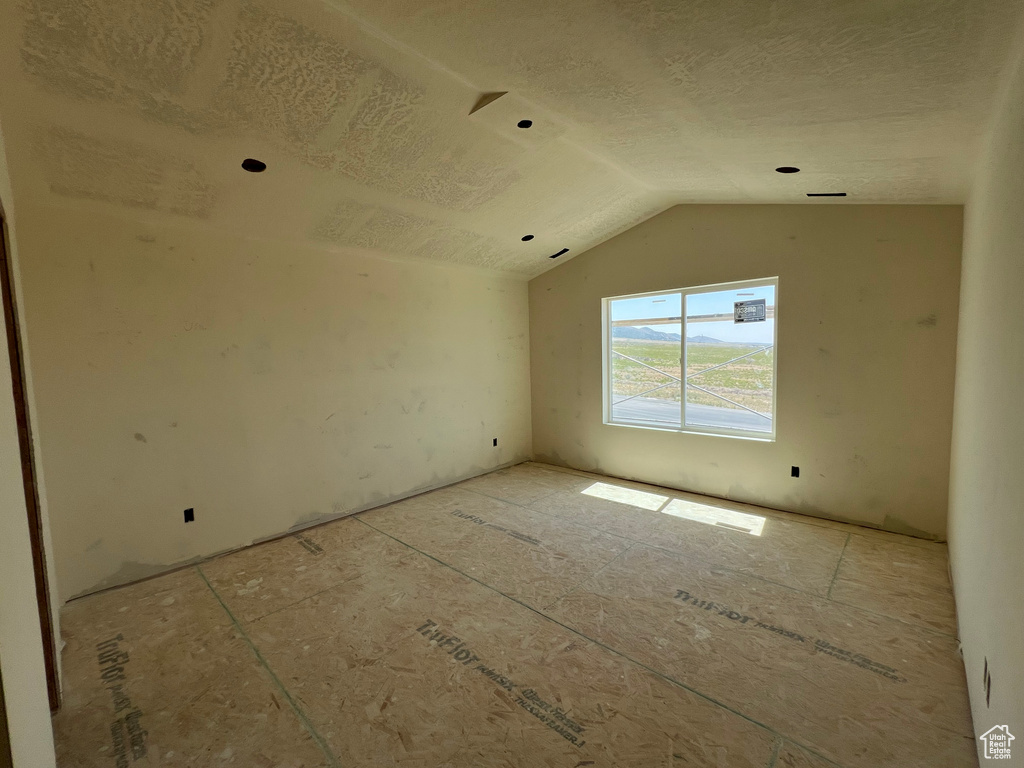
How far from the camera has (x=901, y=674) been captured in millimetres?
2012

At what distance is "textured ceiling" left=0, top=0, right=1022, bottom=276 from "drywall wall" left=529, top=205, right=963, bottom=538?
0.41 metres

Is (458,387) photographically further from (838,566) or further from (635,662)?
(838,566)

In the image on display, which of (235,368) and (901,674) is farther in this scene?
(235,368)

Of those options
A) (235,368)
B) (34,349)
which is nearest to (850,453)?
(235,368)

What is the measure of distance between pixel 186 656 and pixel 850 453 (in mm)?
4737

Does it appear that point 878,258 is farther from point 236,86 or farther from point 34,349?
point 34,349

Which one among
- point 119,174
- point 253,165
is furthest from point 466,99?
point 119,174

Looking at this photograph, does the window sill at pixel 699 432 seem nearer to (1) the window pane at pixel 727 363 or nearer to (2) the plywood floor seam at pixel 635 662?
(1) the window pane at pixel 727 363

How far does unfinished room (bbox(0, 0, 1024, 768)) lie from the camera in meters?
1.64

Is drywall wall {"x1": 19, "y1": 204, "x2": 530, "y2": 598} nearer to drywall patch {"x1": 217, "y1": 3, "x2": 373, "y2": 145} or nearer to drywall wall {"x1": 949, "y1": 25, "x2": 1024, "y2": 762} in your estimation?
drywall patch {"x1": 217, "y1": 3, "x2": 373, "y2": 145}

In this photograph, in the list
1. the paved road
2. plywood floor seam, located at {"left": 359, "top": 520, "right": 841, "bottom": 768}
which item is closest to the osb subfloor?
plywood floor seam, located at {"left": 359, "top": 520, "right": 841, "bottom": 768}

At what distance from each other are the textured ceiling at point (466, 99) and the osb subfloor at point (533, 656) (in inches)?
97.0

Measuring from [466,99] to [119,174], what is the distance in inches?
80.1

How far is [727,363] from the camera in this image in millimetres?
4516
